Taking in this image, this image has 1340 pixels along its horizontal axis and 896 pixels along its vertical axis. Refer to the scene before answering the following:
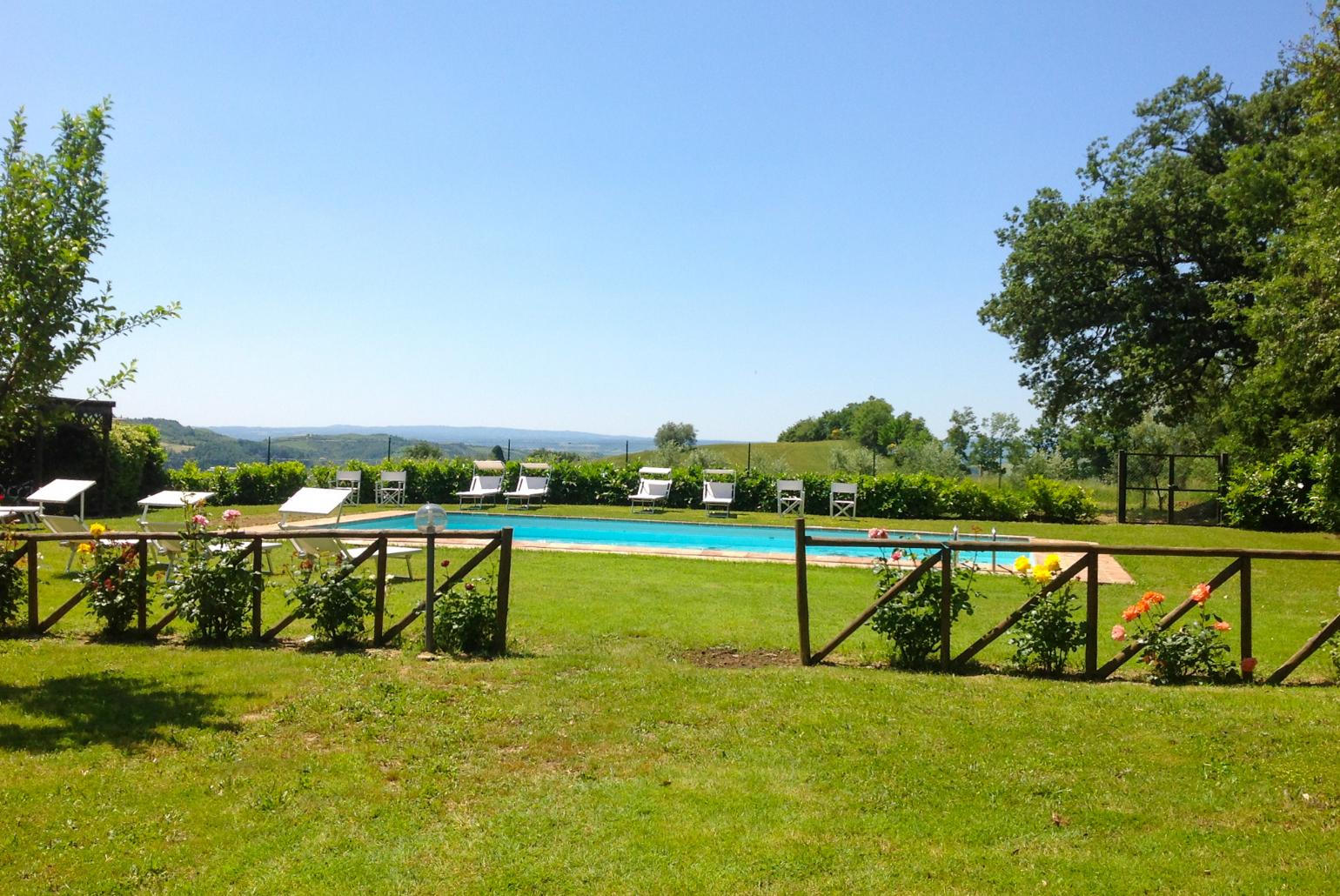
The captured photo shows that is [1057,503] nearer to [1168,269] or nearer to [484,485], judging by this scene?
[1168,269]

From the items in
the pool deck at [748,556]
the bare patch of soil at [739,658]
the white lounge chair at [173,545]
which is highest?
the white lounge chair at [173,545]

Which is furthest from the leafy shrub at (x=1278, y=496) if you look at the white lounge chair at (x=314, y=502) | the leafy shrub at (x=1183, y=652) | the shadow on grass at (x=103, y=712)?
the shadow on grass at (x=103, y=712)

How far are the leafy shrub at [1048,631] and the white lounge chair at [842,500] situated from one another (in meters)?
13.2

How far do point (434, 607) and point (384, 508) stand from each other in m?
14.3

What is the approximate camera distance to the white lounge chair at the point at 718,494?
21.0 meters

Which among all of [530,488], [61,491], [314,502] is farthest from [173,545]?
[530,488]

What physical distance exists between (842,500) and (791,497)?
1.33 metres

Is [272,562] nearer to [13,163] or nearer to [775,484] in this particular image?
[13,163]

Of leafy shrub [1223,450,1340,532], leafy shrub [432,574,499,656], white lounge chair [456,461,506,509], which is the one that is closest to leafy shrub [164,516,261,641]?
leafy shrub [432,574,499,656]

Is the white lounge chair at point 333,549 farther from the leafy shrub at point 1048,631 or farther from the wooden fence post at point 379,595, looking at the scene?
the leafy shrub at point 1048,631

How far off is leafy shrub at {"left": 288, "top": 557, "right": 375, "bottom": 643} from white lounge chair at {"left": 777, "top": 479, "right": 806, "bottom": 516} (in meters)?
14.4

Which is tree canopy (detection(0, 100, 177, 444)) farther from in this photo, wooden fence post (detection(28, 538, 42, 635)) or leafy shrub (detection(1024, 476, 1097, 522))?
leafy shrub (detection(1024, 476, 1097, 522))

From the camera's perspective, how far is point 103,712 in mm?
5051

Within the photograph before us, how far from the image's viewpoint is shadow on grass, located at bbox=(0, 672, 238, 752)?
15.0 ft
